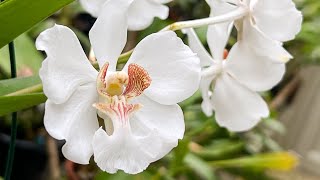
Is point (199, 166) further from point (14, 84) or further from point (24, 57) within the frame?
point (14, 84)

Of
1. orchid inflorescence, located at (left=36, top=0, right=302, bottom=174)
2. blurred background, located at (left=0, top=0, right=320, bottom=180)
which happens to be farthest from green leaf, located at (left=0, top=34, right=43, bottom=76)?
orchid inflorescence, located at (left=36, top=0, right=302, bottom=174)

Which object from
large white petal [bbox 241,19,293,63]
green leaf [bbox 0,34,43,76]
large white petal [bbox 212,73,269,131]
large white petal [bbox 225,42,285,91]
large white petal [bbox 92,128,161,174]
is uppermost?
large white petal [bbox 92,128,161,174]

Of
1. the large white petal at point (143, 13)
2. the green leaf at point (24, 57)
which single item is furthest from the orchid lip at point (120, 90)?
the green leaf at point (24, 57)

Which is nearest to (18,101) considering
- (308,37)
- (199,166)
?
(199,166)

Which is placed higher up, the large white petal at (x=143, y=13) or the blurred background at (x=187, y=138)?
the large white petal at (x=143, y=13)

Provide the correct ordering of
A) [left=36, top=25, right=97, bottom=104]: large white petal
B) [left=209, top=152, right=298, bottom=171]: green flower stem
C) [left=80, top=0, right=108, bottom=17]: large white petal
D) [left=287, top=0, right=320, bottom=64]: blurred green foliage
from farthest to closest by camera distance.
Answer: [left=287, top=0, right=320, bottom=64]: blurred green foliage
[left=209, top=152, right=298, bottom=171]: green flower stem
[left=80, top=0, right=108, bottom=17]: large white petal
[left=36, top=25, right=97, bottom=104]: large white petal

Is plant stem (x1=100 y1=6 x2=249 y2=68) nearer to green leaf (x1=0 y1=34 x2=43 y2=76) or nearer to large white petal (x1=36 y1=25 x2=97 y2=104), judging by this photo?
large white petal (x1=36 y1=25 x2=97 y2=104)

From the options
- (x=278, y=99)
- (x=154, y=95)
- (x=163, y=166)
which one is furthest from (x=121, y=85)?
(x=278, y=99)

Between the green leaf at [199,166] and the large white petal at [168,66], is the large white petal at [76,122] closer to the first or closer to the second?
the large white petal at [168,66]
